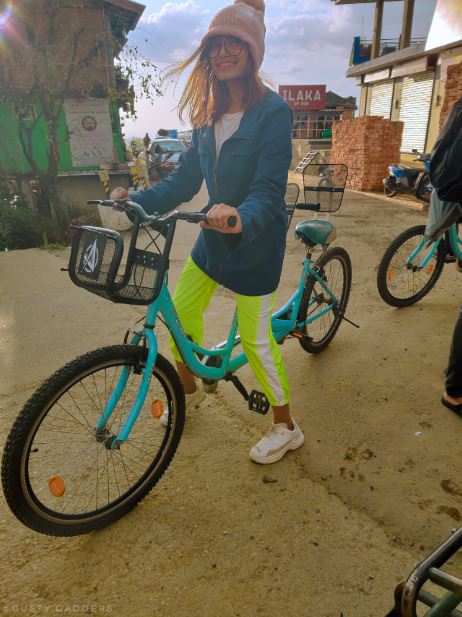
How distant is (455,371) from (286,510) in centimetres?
144

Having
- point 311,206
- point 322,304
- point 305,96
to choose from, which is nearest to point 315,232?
point 311,206

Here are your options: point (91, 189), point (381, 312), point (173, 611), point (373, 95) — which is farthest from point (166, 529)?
point (373, 95)

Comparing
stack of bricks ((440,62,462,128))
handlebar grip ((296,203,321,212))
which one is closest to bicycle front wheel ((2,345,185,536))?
handlebar grip ((296,203,321,212))

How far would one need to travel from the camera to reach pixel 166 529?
1971mm

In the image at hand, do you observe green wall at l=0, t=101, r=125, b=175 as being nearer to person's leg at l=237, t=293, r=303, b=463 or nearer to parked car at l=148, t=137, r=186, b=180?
parked car at l=148, t=137, r=186, b=180

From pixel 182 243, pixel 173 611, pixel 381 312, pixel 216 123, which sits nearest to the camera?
pixel 173 611

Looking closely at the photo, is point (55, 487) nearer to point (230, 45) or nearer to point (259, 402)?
point (259, 402)

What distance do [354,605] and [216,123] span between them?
220 centimetres

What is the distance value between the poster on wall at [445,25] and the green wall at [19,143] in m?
9.80

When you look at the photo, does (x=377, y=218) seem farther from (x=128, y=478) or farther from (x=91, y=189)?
(x=91, y=189)

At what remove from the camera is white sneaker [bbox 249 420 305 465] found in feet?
7.63

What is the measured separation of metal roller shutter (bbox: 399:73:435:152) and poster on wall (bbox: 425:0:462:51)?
2701 millimetres

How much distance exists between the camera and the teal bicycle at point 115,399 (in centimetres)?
167

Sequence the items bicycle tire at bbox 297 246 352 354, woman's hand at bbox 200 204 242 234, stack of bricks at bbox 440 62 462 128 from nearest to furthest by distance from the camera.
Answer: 1. woman's hand at bbox 200 204 242 234
2. bicycle tire at bbox 297 246 352 354
3. stack of bricks at bbox 440 62 462 128
